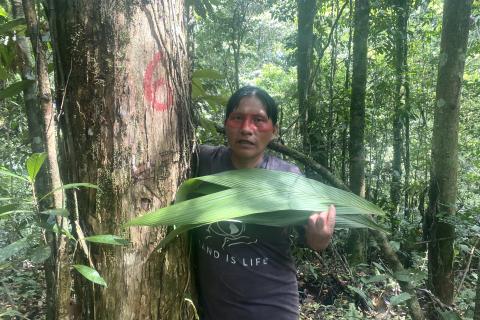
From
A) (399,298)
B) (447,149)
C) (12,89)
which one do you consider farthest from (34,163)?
(447,149)

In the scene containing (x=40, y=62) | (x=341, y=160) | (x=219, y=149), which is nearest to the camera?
(x=40, y=62)

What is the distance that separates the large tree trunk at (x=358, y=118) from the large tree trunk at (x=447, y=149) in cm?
141

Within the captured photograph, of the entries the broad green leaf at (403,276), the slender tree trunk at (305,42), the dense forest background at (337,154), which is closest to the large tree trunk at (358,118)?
the dense forest background at (337,154)

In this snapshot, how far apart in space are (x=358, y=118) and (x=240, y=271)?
12.2 ft

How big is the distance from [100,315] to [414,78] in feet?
26.7

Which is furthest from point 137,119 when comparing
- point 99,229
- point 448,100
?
point 448,100

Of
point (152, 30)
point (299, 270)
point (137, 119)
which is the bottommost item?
point (299, 270)

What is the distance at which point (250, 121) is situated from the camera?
1649 millimetres

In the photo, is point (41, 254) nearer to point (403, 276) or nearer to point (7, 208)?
→ point (7, 208)

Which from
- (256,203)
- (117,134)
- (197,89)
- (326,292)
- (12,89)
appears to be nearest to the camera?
(256,203)

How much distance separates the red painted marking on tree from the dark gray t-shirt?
0.42 m

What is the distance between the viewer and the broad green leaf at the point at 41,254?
1052 mm

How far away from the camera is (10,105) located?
4512mm

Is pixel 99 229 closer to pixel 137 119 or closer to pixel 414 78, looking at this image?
pixel 137 119
